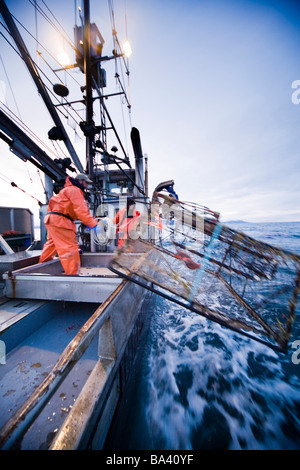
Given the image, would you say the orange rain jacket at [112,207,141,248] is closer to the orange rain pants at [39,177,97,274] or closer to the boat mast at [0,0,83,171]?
the orange rain pants at [39,177,97,274]

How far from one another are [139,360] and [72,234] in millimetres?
2481

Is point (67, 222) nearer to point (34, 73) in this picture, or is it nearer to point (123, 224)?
point (123, 224)

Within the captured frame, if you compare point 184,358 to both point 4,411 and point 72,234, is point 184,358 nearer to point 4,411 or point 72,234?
point 4,411

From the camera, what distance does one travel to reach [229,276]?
14.0 feet

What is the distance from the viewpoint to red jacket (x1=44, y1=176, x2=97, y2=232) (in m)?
3.05

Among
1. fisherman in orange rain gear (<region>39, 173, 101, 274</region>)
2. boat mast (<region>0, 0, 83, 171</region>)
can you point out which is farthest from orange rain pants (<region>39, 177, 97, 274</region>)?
boat mast (<region>0, 0, 83, 171</region>)

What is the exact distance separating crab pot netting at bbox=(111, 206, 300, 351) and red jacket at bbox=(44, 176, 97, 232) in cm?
97

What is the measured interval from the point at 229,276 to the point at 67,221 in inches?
158

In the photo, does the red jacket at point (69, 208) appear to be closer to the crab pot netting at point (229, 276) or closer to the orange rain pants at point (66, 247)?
the orange rain pants at point (66, 247)

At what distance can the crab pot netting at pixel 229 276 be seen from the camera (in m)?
1.82
